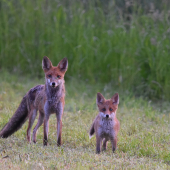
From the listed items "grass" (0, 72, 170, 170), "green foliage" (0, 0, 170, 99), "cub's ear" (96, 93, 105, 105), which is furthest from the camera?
"green foliage" (0, 0, 170, 99)

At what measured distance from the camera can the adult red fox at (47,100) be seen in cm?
534

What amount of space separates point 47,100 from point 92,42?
17.5 feet

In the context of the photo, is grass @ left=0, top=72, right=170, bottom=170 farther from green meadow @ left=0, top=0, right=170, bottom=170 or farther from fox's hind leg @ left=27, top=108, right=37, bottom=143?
fox's hind leg @ left=27, top=108, right=37, bottom=143

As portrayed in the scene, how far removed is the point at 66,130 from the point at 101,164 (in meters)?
2.06

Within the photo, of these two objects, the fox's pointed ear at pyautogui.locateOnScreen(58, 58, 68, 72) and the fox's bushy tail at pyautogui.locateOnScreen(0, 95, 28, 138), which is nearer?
Result: the fox's pointed ear at pyautogui.locateOnScreen(58, 58, 68, 72)

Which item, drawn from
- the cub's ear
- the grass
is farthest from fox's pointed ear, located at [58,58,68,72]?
the grass

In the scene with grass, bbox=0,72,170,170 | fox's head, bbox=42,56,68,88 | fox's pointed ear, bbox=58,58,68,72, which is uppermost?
fox's pointed ear, bbox=58,58,68,72

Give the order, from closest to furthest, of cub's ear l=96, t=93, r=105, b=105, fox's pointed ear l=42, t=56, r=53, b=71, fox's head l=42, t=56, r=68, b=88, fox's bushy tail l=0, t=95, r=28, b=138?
fox's head l=42, t=56, r=68, b=88
cub's ear l=96, t=93, r=105, b=105
fox's pointed ear l=42, t=56, r=53, b=71
fox's bushy tail l=0, t=95, r=28, b=138

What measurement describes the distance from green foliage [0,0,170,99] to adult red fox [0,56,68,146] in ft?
13.6

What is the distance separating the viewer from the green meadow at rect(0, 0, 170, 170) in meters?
5.57

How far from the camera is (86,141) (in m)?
5.60

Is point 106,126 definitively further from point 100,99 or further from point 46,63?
point 46,63

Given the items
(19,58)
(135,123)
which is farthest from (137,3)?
(135,123)

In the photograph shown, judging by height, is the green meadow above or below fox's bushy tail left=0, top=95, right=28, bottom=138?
above
